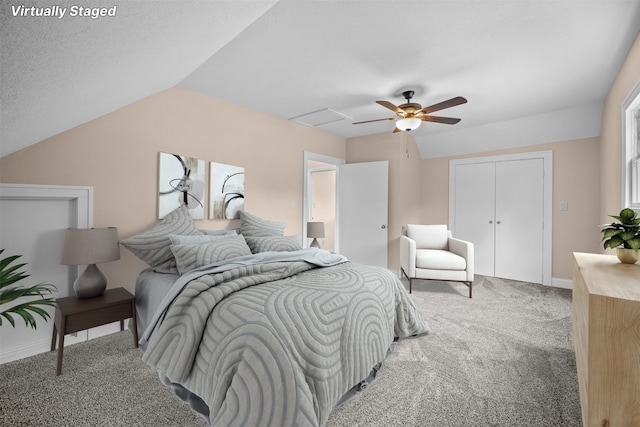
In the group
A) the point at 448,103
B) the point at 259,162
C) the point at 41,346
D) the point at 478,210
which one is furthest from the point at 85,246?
Answer: the point at 478,210

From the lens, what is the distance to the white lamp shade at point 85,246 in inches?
80.5

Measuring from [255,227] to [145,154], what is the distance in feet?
4.20

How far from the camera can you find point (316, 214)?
7.12 metres

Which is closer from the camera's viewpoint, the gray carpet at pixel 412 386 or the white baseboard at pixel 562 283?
the gray carpet at pixel 412 386

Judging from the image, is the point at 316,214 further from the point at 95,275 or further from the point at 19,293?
the point at 19,293

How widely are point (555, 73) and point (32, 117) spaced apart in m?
3.92

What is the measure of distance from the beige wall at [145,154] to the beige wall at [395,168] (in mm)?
1564

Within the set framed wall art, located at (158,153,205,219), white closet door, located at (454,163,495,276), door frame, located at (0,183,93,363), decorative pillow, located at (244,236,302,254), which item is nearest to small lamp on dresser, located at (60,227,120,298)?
door frame, located at (0,183,93,363)

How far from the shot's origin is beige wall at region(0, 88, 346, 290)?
229 cm

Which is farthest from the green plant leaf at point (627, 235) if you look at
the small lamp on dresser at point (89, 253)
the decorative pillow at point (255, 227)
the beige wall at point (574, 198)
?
the small lamp on dresser at point (89, 253)

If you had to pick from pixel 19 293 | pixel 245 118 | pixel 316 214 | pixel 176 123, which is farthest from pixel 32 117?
pixel 316 214

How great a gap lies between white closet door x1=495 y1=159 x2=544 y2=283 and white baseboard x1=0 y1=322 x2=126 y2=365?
16.6 ft

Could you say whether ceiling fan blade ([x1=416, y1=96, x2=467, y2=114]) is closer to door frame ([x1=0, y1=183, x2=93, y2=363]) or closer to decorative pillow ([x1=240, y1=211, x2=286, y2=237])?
decorative pillow ([x1=240, y1=211, x2=286, y2=237])

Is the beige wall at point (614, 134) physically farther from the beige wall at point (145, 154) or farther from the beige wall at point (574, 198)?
the beige wall at point (145, 154)
